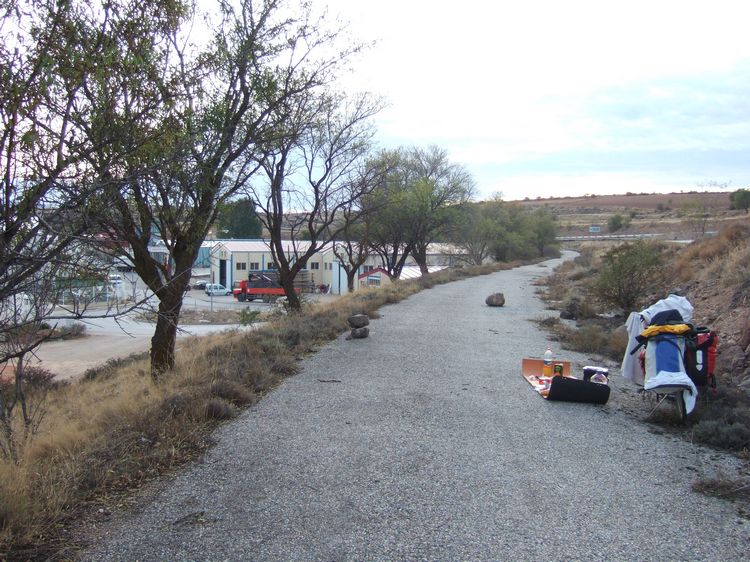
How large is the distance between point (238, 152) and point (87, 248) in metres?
4.66

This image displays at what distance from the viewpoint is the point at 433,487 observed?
4.30 m

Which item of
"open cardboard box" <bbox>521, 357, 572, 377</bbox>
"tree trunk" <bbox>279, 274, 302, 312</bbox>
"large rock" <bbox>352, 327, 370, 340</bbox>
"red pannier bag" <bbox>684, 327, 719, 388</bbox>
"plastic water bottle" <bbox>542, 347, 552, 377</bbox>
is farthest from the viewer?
"tree trunk" <bbox>279, 274, 302, 312</bbox>

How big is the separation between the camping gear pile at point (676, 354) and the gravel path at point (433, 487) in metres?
0.49

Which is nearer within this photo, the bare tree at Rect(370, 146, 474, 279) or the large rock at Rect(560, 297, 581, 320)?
the large rock at Rect(560, 297, 581, 320)

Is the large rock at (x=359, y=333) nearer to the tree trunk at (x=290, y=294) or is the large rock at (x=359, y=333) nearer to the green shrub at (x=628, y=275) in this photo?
the tree trunk at (x=290, y=294)

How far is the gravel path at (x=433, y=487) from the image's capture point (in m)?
3.47

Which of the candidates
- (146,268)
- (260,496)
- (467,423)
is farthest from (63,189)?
(146,268)

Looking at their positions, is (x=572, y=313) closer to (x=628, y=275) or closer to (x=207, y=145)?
(x=628, y=275)

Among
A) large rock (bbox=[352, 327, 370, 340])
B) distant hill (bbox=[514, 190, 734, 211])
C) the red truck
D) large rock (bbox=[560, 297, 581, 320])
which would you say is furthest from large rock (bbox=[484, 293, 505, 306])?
distant hill (bbox=[514, 190, 734, 211])

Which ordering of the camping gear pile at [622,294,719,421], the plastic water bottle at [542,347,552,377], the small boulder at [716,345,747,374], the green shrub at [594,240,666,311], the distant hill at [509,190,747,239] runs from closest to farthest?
the camping gear pile at [622,294,719,421] → the small boulder at [716,345,747,374] → the plastic water bottle at [542,347,552,377] → the green shrub at [594,240,666,311] → the distant hill at [509,190,747,239]

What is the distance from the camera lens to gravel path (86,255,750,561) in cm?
347

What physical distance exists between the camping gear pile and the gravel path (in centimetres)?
49

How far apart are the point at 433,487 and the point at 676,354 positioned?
3129mm

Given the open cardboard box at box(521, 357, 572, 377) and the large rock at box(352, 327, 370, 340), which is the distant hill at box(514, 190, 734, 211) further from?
the open cardboard box at box(521, 357, 572, 377)
